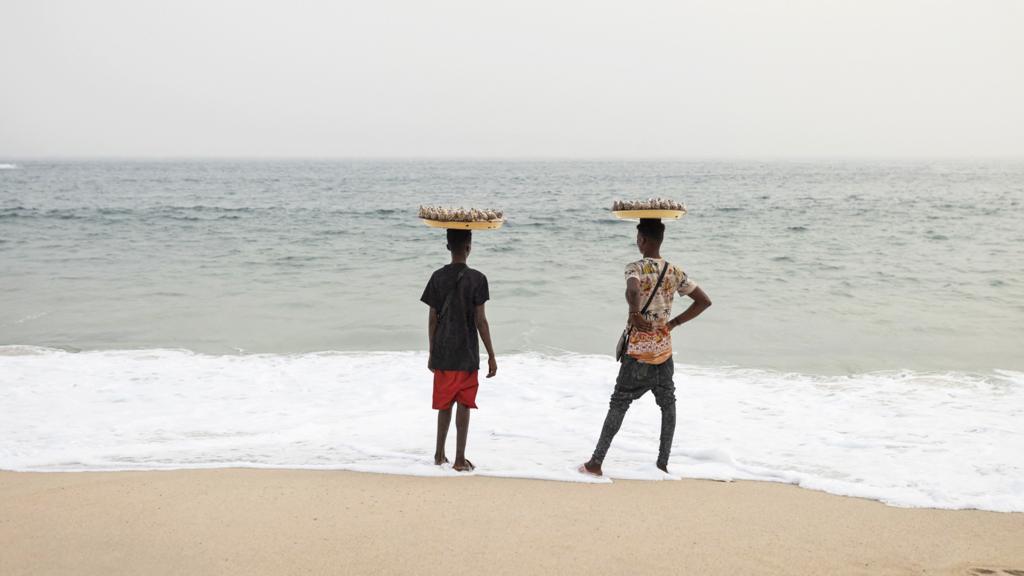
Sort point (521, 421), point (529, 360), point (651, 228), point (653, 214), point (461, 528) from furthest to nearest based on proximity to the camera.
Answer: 1. point (529, 360)
2. point (521, 421)
3. point (651, 228)
4. point (653, 214)
5. point (461, 528)

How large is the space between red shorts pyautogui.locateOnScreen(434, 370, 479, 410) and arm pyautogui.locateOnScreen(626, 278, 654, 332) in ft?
3.40

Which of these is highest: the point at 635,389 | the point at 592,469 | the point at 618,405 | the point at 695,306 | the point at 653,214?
the point at 653,214

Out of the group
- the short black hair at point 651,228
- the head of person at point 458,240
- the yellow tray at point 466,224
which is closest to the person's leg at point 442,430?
the head of person at point 458,240

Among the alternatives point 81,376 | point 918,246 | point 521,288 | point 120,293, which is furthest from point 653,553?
point 918,246

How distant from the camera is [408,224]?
2484 cm

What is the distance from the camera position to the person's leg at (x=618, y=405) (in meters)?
4.42

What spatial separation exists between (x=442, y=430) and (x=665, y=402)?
4.65ft

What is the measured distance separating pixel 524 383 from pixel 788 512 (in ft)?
11.7

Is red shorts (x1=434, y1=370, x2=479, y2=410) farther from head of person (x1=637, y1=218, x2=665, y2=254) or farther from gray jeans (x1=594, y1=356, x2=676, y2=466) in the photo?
head of person (x1=637, y1=218, x2=665, y2=254)

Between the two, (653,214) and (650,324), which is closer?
(653,214)

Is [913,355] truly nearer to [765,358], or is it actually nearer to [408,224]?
[765,358]

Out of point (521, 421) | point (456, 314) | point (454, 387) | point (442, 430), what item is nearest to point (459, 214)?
point (456, 314)

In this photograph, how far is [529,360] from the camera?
27.3 feet

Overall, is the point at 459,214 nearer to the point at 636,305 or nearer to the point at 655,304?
the point at 636,305
